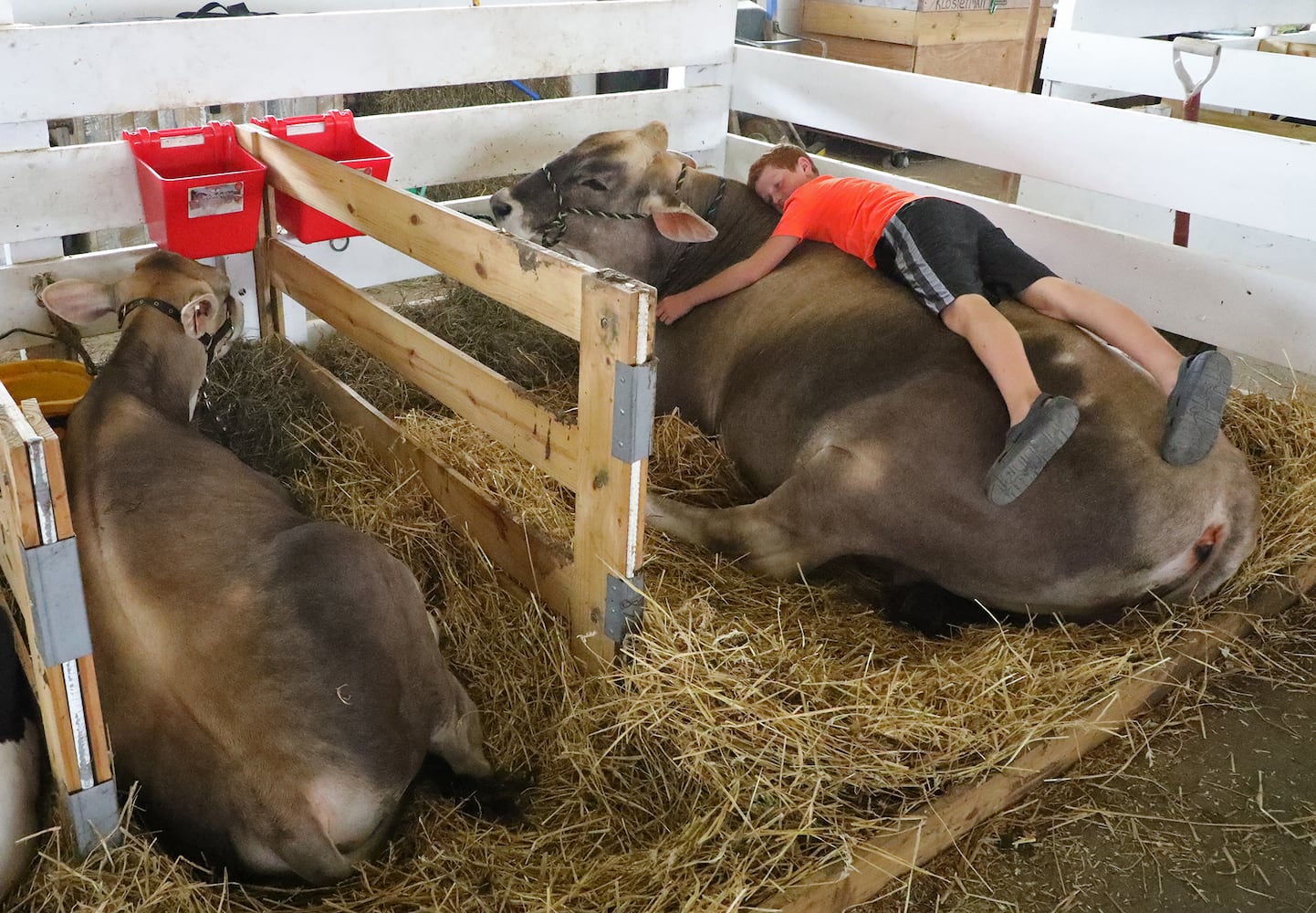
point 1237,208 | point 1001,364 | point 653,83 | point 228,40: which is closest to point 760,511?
point 1001,364

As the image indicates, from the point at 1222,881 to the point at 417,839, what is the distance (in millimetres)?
1993

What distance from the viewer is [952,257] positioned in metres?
3.88

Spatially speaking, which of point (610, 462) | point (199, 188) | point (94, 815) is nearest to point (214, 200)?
point (199, 188)

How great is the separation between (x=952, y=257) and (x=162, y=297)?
269 cm

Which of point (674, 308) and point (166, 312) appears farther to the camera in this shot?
point (674, 308)

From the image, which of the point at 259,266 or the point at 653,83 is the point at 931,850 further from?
the point at 653,83

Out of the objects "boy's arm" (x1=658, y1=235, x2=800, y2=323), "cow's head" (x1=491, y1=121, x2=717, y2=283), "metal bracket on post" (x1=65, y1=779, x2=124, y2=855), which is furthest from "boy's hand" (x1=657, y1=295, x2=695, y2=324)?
"metal bracket on post" (x1=65, y1=779, x2=124, y2=855)

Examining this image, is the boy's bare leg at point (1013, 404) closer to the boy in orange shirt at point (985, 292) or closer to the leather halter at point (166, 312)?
the boy in orange shirt at point (985, 292)

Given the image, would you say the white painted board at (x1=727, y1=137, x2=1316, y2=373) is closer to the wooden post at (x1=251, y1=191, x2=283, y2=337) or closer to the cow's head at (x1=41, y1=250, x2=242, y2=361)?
the wooden post at (x1=251, y1=191, x2=283, y2=337)

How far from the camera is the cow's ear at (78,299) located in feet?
12.4

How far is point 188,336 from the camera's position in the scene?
3959 millimetres

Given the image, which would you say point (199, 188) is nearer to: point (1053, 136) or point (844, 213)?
point (844, 213)

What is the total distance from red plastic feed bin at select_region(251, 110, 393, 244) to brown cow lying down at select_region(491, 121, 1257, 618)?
1161 mm

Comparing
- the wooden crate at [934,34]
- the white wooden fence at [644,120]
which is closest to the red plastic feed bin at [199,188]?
the white wooden fence at [644,120]
